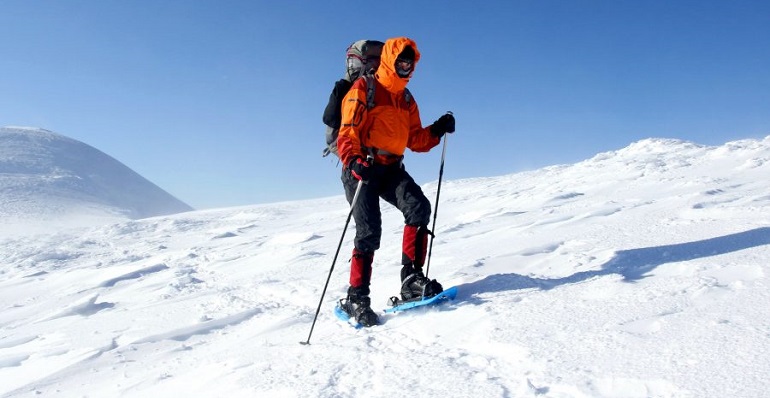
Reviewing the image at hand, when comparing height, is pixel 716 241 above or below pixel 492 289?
above

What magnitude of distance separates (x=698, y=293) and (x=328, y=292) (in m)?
3.16

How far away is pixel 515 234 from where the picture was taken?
6898 millimetres

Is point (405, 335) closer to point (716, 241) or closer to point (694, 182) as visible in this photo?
point (716, 241)

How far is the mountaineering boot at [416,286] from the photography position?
3.70 meters

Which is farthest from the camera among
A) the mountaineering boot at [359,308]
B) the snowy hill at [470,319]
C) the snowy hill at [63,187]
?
the snowy hill at [63,187]

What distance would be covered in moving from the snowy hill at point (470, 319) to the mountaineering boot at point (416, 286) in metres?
0.21

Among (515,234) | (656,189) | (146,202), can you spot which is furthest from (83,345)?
(146,202)

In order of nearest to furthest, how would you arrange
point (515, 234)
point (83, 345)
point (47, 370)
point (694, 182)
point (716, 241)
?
1. point (47, 370)
2. point (83, 345)
3. point (716, 241)
4. point (515, 234)
5. point (694, 182)

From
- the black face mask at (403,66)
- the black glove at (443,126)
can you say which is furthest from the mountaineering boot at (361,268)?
the black face mask at (403,66)

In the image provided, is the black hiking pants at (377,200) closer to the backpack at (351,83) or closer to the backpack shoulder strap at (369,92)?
the backpack at (351,83)

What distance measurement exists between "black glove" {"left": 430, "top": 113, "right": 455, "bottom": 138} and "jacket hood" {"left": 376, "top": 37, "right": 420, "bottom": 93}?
578 millimetres

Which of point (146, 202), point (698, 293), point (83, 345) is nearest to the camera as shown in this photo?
point (698, 293)

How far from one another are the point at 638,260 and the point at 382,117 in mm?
2528

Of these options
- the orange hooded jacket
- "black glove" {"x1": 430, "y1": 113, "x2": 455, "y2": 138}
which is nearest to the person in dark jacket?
the orange hooded jacket
